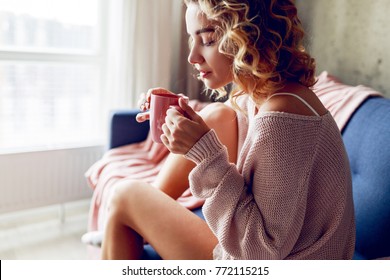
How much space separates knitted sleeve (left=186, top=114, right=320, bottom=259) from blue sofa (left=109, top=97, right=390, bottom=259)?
39 cm

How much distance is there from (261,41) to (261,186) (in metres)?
0.29

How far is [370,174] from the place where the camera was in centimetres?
122

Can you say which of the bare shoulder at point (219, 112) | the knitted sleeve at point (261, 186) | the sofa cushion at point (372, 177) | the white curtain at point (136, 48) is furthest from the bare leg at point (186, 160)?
the white curtain at point (136, 48)

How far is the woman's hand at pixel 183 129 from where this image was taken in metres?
0.77

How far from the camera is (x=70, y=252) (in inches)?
72.7

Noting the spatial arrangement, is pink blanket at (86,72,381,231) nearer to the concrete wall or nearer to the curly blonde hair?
the concrete wall

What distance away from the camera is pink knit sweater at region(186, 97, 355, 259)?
727 mm

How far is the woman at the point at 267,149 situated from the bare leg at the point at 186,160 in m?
0.42

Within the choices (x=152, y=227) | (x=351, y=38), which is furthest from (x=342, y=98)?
(x=152, y=227)

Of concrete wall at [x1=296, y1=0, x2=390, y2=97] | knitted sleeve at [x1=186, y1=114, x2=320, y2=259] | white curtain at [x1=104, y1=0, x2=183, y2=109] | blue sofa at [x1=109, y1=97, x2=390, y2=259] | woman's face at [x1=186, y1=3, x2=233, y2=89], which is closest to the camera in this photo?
knitted sleeve at [x1=186, y1=114, x2=320, y2=259]

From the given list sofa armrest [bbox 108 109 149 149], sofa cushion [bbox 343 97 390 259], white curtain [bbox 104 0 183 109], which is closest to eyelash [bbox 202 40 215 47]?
sofa cushion [bbox 343 97 390 259]

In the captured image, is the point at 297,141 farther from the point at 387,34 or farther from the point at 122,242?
the point at 387,34
